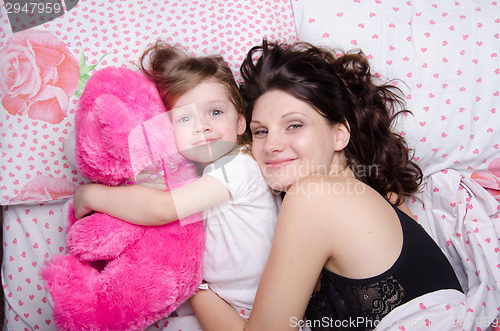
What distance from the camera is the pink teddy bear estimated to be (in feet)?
3.13

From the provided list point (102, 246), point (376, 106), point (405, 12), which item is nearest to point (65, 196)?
point (102, 246)

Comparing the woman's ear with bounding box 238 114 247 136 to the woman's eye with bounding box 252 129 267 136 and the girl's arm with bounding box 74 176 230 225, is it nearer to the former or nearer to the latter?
the woman's eye with bounding box 252 129 267 136

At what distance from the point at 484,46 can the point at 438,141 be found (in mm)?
372

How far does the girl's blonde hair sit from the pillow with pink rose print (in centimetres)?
8

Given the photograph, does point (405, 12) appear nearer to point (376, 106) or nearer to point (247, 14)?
point (376, 106)

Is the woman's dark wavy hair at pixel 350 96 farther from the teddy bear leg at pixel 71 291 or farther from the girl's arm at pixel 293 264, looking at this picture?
the teddy bear leg at pixel 71 291

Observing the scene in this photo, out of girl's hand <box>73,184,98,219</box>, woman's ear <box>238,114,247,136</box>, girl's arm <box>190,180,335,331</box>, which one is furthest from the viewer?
woman's ear <box>238,114,247,136</box>

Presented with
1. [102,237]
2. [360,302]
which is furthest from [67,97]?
[360,302]

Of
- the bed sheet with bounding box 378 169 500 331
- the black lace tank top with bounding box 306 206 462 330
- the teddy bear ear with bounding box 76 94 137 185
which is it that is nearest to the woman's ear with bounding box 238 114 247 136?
the teddy bear ear with bounding box 76 94 137 185

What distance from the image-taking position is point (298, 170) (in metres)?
1.08

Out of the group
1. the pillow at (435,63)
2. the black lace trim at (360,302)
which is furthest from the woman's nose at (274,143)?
the pillow at (435,63)

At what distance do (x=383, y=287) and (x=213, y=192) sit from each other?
18.3 inches

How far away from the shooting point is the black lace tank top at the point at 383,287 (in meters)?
0.92

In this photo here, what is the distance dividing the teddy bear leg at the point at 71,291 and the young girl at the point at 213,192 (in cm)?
15
